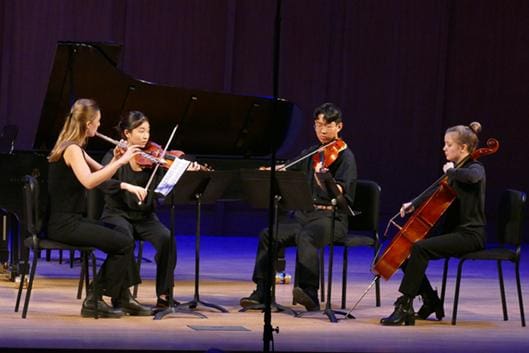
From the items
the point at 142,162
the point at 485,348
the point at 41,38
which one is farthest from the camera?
the point at 41,38

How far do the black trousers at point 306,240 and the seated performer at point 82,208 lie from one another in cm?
84

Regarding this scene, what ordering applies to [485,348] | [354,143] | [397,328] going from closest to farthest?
[485,348]
[397,328]
[354,143]

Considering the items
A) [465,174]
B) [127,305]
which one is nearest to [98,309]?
[127,305]

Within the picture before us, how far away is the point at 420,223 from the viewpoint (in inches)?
236

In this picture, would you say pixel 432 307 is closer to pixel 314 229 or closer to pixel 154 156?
pixel 314 229

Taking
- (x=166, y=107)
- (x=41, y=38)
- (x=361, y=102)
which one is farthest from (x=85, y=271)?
(x=361, y=102)

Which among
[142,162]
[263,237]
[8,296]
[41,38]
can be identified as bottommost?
[8,296]

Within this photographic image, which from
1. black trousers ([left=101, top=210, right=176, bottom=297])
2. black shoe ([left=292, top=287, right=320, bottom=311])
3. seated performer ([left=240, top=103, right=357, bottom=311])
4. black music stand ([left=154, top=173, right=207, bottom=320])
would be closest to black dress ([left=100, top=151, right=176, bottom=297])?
black trousers ([left=101, top=210, right=176, bottom=297])

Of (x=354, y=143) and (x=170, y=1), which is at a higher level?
(x=170, y=1)

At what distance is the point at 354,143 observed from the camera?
35.4 ft

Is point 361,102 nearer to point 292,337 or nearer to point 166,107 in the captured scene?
point 166,107

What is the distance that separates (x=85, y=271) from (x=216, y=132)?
6.44ft

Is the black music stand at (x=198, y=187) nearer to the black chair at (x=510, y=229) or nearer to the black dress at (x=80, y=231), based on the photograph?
the black dress at (x=80, y=231)

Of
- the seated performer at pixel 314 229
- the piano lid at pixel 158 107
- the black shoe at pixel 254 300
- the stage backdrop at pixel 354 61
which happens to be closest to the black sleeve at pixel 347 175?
the seated performer at pixel 314 229
